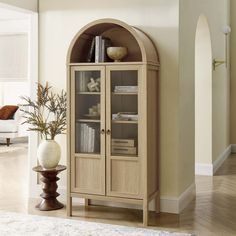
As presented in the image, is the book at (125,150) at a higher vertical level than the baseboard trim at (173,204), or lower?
higher

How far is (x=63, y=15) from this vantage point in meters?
5.07

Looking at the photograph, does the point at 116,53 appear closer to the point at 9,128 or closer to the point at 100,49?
the point at 100,49

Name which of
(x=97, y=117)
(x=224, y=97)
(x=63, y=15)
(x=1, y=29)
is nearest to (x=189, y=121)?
(x=97, y=117)

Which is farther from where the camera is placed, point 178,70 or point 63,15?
point 63,15

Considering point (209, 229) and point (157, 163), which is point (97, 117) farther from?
point (209, 229)

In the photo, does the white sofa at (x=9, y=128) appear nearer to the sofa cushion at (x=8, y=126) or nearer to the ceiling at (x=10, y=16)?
the sofa cushion at (x=8, y=126)

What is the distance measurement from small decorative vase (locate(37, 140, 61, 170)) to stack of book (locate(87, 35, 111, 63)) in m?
1.01

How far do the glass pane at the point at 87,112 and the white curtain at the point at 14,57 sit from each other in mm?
5852

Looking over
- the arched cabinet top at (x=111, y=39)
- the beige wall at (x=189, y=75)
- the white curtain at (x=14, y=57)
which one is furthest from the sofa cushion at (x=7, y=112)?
the arched cabinet top at (x=111, y=39)

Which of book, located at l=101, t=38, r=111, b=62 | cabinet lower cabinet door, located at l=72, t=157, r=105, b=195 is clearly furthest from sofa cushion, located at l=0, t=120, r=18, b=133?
book, located at l=101, t=38, r=111, b=62

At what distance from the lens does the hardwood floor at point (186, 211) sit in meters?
4.26

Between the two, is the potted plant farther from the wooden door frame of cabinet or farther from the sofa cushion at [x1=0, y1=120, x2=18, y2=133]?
the sofa cushion at [x1=0, y1=120, x2=18, y2=133]

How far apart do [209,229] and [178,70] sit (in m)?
1.63

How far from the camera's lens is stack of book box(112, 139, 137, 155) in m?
4.38
